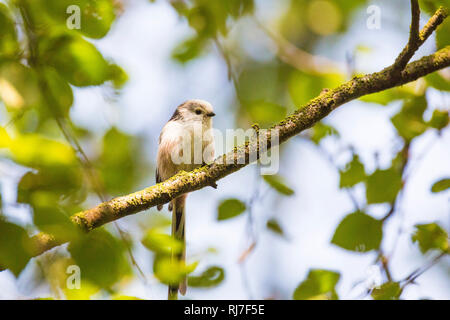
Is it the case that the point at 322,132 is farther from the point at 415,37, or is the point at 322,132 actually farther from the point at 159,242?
the point at 159,242

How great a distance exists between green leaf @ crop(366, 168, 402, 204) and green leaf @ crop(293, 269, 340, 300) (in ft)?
1.40

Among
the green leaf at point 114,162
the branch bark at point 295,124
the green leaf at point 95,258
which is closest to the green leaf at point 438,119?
the branch bark at point 295,124

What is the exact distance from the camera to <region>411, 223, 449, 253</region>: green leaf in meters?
2.09

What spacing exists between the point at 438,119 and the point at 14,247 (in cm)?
227

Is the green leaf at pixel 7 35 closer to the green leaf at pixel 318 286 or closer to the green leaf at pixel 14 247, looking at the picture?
the green leaf at pixel 14 247

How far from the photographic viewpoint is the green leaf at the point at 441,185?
83.5 inches

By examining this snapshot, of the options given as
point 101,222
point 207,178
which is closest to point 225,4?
point 207,178

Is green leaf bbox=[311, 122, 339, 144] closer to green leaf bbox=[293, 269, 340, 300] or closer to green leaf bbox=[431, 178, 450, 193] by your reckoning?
green leaf bbox=[431, 178, 450, 193]

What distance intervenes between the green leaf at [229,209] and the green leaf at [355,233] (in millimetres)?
604

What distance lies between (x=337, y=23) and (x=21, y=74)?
14.5ft

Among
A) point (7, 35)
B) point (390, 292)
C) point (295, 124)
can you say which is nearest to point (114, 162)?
point (7, 35)

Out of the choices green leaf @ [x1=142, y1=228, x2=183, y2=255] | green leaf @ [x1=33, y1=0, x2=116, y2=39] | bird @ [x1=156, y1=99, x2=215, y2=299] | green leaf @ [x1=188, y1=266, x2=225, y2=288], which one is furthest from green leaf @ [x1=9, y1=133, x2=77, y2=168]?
bird @ [x1=156, y1=99, x2=215, y2=299]
